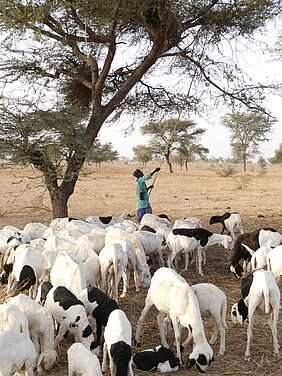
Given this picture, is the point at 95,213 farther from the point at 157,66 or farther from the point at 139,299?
the point at 139,299

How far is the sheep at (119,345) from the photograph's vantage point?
4.20m

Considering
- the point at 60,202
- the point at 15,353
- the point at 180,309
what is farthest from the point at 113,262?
the point at 60,202

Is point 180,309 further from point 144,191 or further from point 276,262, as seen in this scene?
point 144,191

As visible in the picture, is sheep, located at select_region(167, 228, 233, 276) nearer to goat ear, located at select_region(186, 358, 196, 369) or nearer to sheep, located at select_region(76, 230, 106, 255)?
sheep, located at select_region(76, 230, 106, 255)

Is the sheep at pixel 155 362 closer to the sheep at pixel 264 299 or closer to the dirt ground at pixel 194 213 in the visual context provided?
the dirt ground at pixel 194 213

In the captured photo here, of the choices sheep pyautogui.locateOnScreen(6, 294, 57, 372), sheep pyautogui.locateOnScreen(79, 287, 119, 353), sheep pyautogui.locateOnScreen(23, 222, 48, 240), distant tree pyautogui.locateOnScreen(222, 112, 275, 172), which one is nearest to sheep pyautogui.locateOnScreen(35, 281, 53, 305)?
sheep pyautogui.locateOnScreen(79, 287, 119, 353)

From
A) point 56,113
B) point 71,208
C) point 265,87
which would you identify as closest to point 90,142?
point 56,113

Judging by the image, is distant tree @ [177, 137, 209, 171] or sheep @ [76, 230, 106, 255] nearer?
sheep @ [76, 230, 106, 255]

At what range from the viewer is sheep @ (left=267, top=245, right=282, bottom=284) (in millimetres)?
6677

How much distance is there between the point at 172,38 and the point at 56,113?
3.58 metres

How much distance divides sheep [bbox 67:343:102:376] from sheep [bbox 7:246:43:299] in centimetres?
236

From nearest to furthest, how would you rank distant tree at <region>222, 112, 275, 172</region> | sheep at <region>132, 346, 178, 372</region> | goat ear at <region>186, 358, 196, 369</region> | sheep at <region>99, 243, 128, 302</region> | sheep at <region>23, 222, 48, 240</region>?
1. goat ear at <region>186, 358, 196, 369</region>
2. sheep at <region>132, 346, 178, 372</region>
3. sheep at <region>99, 243, 128, 302</region>
4. sheep at <region>23, 222, 48, 240</region>
5. distant tree at <region>222, 112, 275, 172</region>

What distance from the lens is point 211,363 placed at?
5.02 meters

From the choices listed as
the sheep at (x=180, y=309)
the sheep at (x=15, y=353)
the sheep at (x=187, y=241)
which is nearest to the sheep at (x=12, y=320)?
the sheep at (x=15, y=353)
